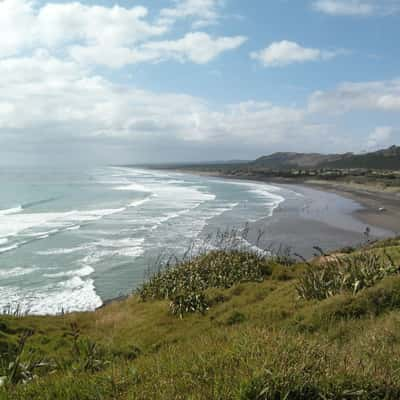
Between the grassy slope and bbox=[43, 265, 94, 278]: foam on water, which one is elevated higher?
the grassy slope

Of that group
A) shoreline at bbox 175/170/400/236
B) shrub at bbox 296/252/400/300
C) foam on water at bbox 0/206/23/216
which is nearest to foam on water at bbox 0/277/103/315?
shrub at bbox 296/252/400/300

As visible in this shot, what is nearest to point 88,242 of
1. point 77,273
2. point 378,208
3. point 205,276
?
point 77,273

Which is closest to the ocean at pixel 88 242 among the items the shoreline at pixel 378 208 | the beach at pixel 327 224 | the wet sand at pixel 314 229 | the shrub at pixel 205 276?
the wet sand at pixel 314 229

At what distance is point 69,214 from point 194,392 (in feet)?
126

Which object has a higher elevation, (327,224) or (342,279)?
(342,279)

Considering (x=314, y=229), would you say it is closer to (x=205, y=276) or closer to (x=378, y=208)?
(x=378, y=208)

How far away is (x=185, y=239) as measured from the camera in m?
27.3

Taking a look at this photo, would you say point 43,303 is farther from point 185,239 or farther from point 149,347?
point 185,239

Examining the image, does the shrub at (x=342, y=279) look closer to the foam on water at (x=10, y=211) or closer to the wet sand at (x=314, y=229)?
the wet sand at (x=314, y=229)

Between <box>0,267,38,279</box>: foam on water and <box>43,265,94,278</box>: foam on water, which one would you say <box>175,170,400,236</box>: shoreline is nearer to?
<box>43,265,94,278</box>: foam on water

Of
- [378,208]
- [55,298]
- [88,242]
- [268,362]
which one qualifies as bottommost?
[55,298]

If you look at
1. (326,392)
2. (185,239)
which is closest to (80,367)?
(326,392)

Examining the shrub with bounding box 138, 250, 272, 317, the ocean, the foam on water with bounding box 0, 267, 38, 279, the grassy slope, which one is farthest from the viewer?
the foam on water with bounding box 0, 267, 38, 279

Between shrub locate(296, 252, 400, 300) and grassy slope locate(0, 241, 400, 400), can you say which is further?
shrub locate(296, 252, 400, 300)
